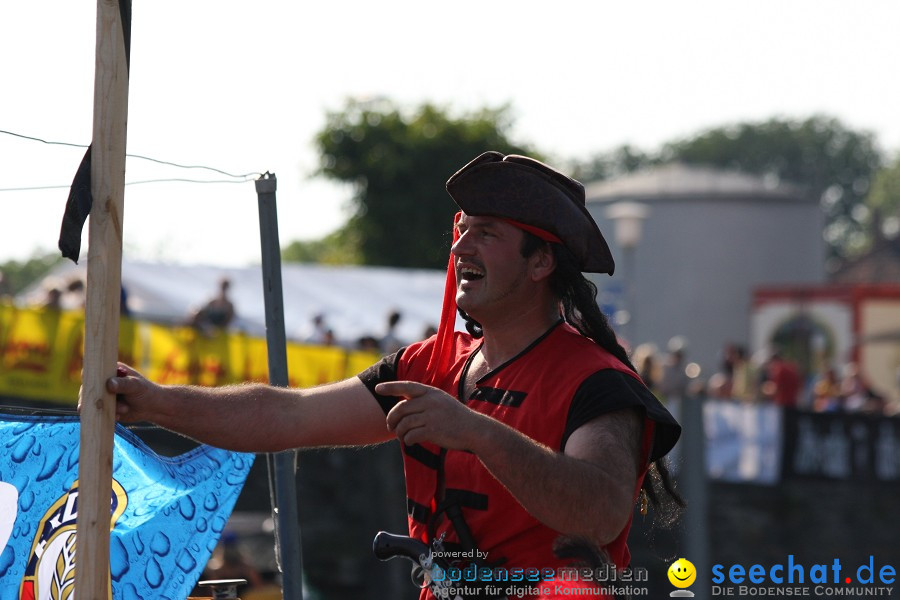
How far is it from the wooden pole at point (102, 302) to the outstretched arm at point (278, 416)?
0.42 meters

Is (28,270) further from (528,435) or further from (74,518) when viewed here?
(528,435)

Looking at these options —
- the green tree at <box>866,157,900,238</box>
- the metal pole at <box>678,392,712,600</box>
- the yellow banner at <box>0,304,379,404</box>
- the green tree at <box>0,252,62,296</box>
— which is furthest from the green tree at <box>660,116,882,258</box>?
the metal pole at <box>678,392,712,600</box>

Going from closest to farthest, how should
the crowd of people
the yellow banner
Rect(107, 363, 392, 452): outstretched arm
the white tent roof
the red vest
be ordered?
the red vest < Rect(107, 363, 392, 452): outstretched arm < the yellow banner < the crowd of people < the white tent roof

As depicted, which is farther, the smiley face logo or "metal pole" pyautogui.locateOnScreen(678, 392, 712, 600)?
"metal pole" pyautogui.locateOnScreen(678, 392, 712, 600)

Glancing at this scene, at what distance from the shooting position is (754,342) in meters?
33.4

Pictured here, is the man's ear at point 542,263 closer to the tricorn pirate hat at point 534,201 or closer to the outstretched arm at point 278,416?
the tricorn pirate hat at point 534,201

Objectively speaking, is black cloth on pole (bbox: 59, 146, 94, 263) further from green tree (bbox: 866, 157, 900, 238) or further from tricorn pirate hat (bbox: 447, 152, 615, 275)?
green tree (bbox: 866, 157, 900, 238)

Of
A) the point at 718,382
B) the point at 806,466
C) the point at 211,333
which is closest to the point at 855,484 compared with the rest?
the point at 806,466

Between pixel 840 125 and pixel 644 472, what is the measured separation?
9415cm

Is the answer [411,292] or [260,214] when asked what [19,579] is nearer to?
[260,214]

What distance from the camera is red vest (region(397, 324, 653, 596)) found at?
3166 millimetres

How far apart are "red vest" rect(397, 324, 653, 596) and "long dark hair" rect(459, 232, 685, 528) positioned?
0.05 metres

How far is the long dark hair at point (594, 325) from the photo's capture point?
3404mm

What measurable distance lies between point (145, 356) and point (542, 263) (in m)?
9.90
